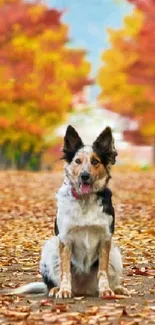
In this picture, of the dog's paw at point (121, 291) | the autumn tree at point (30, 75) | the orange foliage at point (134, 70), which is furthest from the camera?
the orange foliage at point (134, 70)

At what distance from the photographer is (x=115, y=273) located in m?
7.75

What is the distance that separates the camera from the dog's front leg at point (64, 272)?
24.3ft

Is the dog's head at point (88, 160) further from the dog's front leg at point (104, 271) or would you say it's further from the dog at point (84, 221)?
the dog's front leg at point (104, 271)

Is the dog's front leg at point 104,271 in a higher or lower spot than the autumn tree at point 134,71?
lower

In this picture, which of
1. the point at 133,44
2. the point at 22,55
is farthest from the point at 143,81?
the point at 22,55

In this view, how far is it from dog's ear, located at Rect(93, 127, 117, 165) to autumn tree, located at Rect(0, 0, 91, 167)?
25.8 meters

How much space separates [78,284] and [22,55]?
1030 inches

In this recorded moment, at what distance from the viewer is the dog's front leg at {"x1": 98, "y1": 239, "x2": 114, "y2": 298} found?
7.47 meters

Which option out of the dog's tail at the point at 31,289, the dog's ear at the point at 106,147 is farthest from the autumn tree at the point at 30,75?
the dog's ear at the point at 106,147

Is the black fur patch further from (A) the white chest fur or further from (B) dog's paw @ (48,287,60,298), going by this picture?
(B) dog's paw @ (48,287,60,298)

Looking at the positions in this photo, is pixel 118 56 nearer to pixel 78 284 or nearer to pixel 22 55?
pixel 22 55

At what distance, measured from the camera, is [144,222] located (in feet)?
52.7

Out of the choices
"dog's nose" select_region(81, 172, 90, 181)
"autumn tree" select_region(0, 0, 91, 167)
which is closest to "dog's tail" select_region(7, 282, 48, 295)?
"dog's nose" select_region(81, 172, 90, 181)

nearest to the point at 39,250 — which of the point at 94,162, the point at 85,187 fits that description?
the point at 85,187
